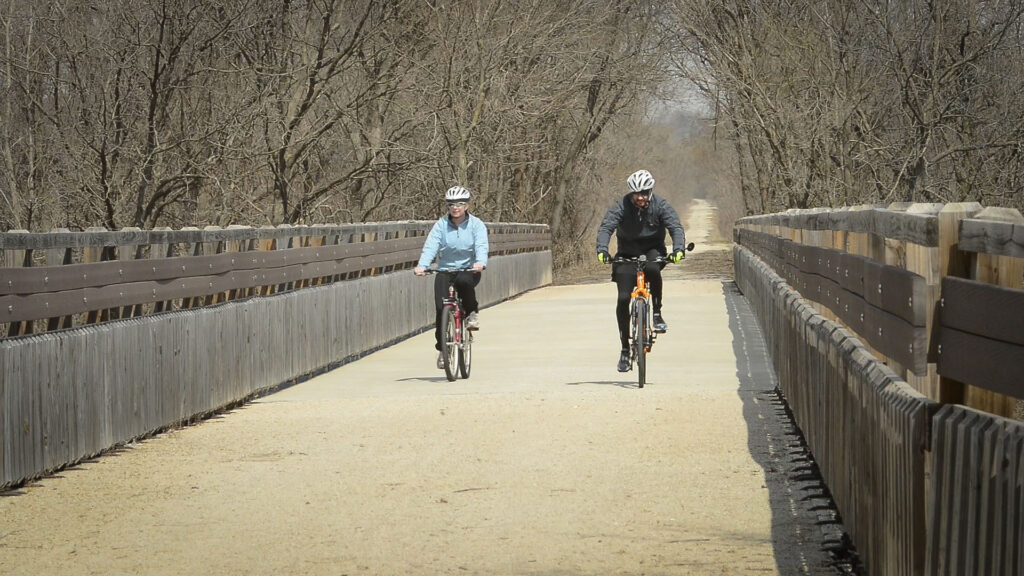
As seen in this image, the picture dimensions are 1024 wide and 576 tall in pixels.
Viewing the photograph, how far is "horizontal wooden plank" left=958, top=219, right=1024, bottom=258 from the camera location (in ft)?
13.0

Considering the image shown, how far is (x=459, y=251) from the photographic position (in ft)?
51.7

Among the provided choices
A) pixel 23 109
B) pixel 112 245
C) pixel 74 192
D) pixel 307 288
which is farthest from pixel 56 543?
pixel 23 109

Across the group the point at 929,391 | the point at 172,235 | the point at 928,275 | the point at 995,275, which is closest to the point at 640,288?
the point at 172,235

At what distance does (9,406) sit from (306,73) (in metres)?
18.8

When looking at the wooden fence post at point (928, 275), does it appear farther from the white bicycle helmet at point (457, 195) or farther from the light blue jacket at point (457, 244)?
the light blue jacket at point (457, 244)

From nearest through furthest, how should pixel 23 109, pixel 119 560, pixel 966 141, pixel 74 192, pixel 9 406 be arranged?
pixel 119 560
pixel 9 406
pixel 74 192
pixel 23 109
pixel 966 141

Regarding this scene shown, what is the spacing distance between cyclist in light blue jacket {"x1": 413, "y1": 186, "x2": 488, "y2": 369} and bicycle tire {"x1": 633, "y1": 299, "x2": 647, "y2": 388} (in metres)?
1.82

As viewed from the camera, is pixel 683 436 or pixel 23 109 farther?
pixel 23 109

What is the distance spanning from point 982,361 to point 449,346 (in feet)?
35.6

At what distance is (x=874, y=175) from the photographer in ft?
106

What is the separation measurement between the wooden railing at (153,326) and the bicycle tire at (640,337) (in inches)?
124

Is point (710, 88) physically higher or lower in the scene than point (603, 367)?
higher

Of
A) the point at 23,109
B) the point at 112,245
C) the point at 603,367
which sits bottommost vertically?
the point at 603,367

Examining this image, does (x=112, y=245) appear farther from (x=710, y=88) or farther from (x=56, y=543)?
(x=710, y=88)
